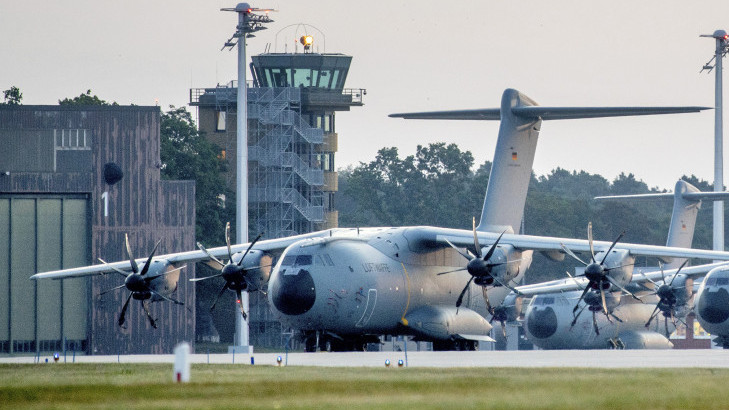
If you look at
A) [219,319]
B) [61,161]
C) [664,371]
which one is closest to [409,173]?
[219,319]

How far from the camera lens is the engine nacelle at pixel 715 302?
53156mm

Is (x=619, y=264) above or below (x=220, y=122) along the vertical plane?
below

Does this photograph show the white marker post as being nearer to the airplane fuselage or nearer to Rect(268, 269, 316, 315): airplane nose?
Rect(268, 269, 316, 315): airplane nose

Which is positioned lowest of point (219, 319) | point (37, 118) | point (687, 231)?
point (219, 319)

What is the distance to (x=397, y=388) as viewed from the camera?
2209 cm

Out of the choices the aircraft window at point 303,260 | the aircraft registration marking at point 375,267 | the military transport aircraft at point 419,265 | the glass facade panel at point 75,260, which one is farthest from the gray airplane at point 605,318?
the aircraft window at point 303,260

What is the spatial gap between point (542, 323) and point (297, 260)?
89.3 ft

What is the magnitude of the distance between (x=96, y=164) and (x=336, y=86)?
110ft

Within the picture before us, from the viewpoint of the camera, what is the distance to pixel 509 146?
49844 mm

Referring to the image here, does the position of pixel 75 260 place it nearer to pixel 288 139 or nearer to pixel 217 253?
pixel 217 253

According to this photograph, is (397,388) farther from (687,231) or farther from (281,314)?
(687,231)

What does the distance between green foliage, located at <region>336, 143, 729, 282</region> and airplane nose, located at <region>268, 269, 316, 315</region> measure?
73.4m

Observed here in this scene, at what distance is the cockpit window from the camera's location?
4169 centimetres

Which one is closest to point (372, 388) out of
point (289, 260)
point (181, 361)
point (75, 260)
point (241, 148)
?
point (181, 361)
